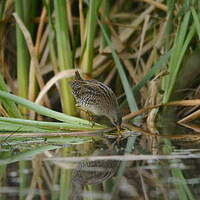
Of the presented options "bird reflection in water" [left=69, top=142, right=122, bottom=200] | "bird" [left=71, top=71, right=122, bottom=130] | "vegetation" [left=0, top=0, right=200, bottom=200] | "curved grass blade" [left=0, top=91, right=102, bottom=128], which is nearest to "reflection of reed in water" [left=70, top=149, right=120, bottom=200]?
"bird reflection in water" [left=69, top=142, right=122, bottom=200]

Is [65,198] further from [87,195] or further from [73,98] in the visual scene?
[73,98]

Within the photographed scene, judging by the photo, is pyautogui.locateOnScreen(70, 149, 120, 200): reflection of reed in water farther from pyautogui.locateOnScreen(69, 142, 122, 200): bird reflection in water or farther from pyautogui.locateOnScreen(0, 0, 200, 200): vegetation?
pyautogui.locateOnScreen(0, 0, 200, 200): vegetation

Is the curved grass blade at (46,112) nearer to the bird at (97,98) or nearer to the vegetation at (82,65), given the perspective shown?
the vegetation at (82,65)

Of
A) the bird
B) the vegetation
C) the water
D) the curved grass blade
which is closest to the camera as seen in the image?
the water

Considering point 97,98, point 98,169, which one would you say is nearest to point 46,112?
point 97,98

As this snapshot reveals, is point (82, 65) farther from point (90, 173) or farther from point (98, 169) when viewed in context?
point (90, 173)
